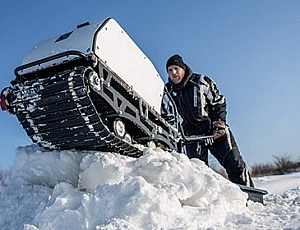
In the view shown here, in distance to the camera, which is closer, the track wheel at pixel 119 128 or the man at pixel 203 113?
the track wheel at pixel 119 128

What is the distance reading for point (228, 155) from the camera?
5293 millimetres

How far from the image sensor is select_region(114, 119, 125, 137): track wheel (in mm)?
3448

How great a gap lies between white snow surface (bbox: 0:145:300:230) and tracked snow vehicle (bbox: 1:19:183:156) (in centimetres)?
23

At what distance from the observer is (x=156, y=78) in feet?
14.2

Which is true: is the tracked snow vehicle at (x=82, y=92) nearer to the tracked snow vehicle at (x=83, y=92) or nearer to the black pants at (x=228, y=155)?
the tracked snow vehicle at (x=83, y=92)

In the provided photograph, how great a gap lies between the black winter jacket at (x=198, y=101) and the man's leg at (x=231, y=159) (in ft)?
0.84

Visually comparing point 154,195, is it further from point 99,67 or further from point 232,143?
point 232,143

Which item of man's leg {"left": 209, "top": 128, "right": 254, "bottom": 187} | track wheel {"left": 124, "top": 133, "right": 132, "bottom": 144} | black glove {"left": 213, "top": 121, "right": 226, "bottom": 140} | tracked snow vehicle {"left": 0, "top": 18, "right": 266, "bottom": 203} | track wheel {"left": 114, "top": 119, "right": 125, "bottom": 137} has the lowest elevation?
man's leg {"left": 209, "top": 128, "right": 254, "bottom": 187}

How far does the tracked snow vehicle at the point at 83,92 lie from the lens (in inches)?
119

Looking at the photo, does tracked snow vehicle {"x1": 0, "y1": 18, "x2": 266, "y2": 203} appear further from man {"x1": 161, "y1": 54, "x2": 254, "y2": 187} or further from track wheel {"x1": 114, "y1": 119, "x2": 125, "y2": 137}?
man {"x1": 161, "y1": 54, "x2": 254, "y2": 187}

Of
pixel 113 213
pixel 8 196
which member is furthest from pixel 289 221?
pixel 8 196

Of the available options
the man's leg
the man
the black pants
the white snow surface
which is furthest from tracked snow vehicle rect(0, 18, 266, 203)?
the man's leg

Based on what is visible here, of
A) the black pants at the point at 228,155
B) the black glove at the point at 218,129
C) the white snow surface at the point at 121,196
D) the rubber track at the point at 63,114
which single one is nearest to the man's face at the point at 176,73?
the black glove at the point at 218,129

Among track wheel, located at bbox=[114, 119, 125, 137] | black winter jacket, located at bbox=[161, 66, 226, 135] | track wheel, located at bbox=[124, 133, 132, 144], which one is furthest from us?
black winter jacket, located at bbox=[161, 66, 226, 135]
